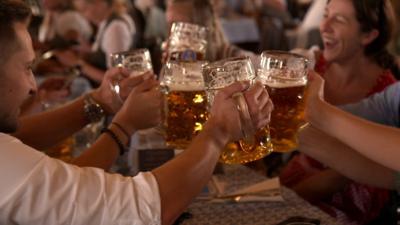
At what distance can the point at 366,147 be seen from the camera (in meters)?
1.08

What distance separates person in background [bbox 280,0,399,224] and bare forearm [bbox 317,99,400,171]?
51cm

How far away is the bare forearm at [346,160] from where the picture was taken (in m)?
1.38

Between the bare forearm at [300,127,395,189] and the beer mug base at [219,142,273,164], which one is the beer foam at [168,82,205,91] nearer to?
the beer mug base at [219,142,273,164]

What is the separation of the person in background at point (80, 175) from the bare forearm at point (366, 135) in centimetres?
27

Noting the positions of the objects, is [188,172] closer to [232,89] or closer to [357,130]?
[232,89]

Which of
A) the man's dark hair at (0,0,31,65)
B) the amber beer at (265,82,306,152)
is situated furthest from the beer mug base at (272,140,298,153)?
the man's dark hair at (0,0,31,65)

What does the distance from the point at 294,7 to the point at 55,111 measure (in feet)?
21.9

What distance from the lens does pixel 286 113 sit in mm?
1072

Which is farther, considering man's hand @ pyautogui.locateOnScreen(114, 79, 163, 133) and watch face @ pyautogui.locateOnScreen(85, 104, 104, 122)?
watch face @ pyautogui.locateOnScreen(85, 104, 104, 122)

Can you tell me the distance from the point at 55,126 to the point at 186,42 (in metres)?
0.40

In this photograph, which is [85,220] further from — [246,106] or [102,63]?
[102,63]

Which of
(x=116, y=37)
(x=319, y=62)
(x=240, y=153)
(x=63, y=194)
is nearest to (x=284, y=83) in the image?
(x=240, y=153)

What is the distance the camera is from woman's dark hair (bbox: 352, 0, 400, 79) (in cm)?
171

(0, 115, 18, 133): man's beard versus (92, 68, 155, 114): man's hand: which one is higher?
(0, 115, 18, 133): man's beard
